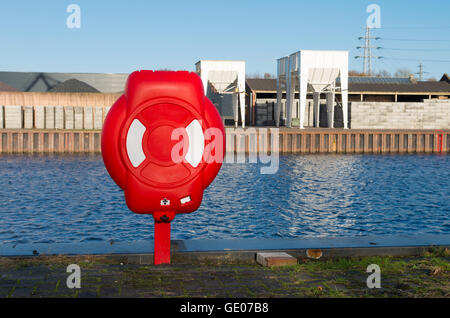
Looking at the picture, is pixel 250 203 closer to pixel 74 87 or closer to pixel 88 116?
Answer: pixel 88 116

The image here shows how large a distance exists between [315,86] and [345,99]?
2935 millimetres

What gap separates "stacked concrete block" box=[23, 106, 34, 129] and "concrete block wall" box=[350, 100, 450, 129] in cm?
2912

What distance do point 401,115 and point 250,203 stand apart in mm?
34956

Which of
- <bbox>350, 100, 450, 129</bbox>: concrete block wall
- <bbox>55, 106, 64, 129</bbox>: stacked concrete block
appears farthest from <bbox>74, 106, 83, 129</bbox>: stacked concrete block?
<bbox>350, 100, 450, 129</bbox>: concrete block wall

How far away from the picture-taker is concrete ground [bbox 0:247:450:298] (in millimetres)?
5121

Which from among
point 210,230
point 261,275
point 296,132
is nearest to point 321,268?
point 261,275

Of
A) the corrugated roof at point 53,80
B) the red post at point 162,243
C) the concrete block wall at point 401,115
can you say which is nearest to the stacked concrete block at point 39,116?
the corrugated roof at point 53,80

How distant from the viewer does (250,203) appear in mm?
21594

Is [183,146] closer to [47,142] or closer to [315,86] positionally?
[47,142]

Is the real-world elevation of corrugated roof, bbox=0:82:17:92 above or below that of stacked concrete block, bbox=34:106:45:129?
above

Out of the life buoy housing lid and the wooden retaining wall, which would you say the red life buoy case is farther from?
the wooden retaining wall

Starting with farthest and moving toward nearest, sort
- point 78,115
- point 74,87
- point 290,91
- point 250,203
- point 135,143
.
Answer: point 74,87 → point 290,91 → point 78,115 → point 250,203 → point 135,143

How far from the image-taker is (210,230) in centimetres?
1560

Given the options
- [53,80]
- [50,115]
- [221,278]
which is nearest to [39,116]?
[50,115]
